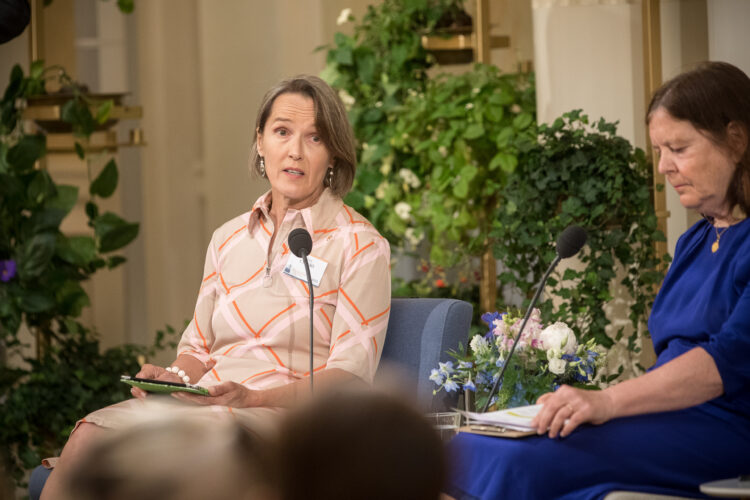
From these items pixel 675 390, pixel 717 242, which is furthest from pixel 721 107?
pixel 675 390

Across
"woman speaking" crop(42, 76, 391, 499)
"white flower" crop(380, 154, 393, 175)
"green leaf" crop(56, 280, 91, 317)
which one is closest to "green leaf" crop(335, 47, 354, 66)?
"white flower" crop(380, 154, 393, 175)

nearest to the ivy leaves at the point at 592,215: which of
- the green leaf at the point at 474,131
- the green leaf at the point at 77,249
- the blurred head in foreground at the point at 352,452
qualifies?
the green leaf at the point at 474,131

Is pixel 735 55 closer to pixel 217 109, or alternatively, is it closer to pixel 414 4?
pixel 414 4

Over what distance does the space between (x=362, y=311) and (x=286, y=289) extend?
8.7 inches

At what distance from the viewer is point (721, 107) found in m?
1.83

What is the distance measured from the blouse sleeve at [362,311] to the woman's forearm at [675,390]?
0.68 m

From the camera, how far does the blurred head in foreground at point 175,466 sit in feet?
1.76

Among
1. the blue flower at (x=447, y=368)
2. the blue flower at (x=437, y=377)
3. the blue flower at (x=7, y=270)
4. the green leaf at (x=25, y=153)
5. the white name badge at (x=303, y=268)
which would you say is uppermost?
the green leaf at (x=25, y=153)

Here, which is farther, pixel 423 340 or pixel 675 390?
pixel 423 340

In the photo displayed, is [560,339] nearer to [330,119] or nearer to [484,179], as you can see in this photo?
[330,119]

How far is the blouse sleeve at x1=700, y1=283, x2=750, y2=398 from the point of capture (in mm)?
1686

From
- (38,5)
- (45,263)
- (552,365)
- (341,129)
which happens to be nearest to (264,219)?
(341,129)

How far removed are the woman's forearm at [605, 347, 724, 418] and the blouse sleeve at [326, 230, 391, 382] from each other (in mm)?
678

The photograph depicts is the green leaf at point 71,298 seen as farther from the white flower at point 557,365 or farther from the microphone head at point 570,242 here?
the microphone head at point 570,242
